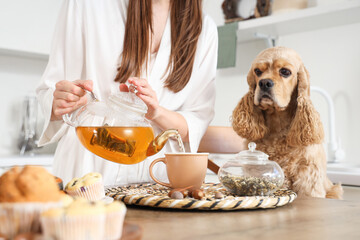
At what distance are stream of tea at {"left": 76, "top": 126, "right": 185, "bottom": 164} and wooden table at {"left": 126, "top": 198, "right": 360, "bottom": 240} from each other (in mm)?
135

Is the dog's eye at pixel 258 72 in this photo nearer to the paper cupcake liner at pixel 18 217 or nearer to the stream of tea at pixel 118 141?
the stream of tea at pixel 118 141

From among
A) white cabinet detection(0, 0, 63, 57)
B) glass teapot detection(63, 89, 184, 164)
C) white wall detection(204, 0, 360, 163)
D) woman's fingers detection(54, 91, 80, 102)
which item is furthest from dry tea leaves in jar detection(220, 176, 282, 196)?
white cabinet detection(0, 0, 63, 57)

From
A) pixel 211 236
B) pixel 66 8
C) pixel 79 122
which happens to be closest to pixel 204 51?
pixel 66 8

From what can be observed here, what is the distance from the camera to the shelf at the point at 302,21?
2227 millimetres

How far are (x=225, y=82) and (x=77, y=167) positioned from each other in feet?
6.85

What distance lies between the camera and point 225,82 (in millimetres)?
3180

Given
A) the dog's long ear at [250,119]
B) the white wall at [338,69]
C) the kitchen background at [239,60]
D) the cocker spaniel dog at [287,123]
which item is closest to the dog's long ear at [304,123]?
the cocker spaniel dog at [287,123]

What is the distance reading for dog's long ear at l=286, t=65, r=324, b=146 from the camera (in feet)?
4.06

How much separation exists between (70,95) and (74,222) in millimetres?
577

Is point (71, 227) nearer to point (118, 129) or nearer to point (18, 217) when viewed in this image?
point (18, 217)

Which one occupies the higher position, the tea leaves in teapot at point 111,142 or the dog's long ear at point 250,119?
the dog's long ear at point 250,119

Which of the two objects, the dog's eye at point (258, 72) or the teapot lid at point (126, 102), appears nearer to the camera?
the teapot lid at point (126, 102)

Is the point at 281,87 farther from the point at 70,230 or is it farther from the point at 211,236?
the point at 70,230

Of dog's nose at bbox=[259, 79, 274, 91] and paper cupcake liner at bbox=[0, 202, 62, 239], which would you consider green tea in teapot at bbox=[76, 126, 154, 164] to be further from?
dog's nose at bbox=[259, 79, 274, 91]
